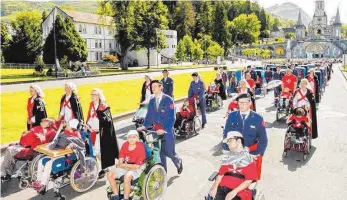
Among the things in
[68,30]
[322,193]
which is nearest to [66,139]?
[322,193]

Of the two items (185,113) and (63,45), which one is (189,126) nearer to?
(185,113)

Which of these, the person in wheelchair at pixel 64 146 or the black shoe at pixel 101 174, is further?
the black shoe at pixel 101 174

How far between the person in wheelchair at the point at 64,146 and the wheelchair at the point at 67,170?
0.33 ft

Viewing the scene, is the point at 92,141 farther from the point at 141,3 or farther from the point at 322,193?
the point at 141,3

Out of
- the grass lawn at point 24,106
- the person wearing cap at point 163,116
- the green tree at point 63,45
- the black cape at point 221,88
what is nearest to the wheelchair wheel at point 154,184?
the person wearing cap at point 163,116

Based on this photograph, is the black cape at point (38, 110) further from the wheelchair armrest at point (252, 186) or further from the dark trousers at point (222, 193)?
the wheelchair armrest at point (252, 186)

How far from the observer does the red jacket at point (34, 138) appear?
24.7 ft

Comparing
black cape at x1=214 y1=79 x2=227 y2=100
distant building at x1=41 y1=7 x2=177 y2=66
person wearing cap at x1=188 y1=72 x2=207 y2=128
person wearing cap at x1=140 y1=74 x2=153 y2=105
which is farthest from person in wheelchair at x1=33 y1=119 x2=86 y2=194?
distant building at x1=41 y1=7 x2=177 y2=66

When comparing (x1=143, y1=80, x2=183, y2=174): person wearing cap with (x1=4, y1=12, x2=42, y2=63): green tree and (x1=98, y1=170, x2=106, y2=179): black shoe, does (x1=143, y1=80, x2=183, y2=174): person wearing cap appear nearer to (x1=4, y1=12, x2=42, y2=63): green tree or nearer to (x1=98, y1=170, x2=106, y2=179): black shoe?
(x1=98, y1=170, x2=106, y2=179): black shoe

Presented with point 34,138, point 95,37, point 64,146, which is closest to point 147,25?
point 95,37

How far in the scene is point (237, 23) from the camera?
150 metres

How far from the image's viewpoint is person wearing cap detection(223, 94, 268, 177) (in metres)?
5.77

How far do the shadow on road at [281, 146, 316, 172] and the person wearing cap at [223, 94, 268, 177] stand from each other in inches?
130

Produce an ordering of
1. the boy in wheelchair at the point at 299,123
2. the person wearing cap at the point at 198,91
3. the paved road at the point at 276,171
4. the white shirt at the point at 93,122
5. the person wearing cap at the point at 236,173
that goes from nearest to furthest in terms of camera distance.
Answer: the person wearing cap at the point at 236,173
the paved road at the point at 276,171
the white shirt at the point at 93,122
the boy in wheelchair at the point at 299,123
the person wearing cap at the point at 198,91
